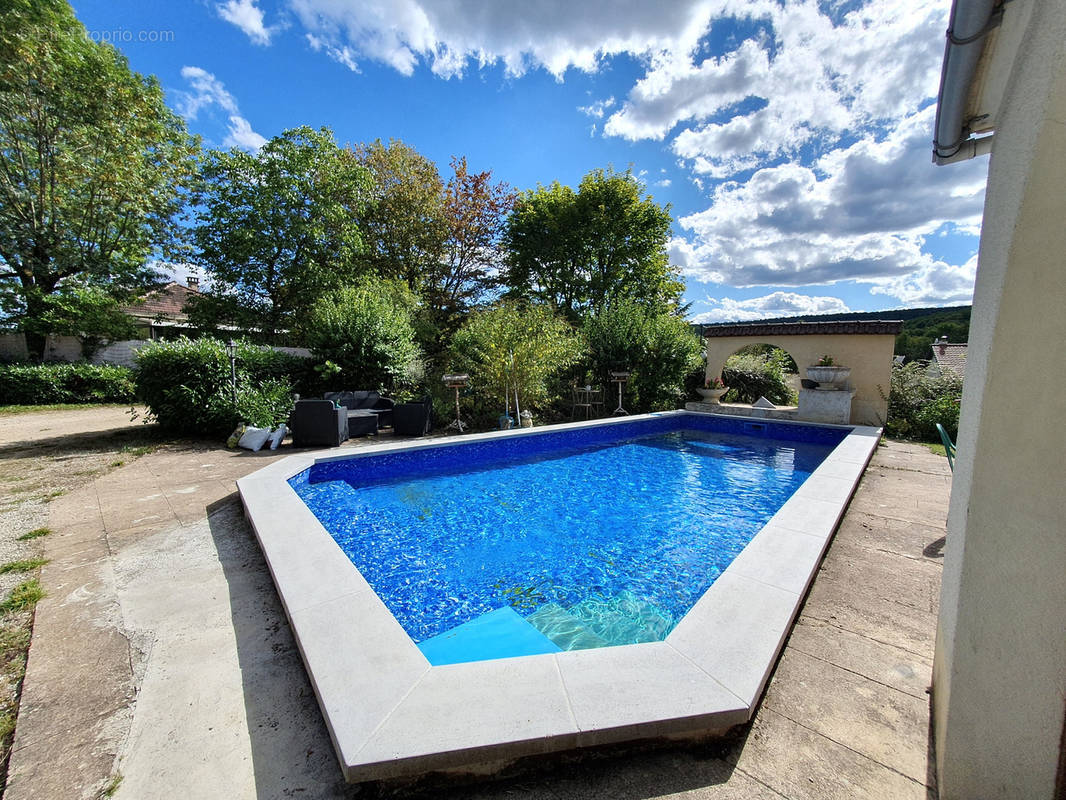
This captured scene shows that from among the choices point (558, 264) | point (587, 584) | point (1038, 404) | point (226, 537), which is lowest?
point (587, 584)

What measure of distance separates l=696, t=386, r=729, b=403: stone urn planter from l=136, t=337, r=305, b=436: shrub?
1029cm

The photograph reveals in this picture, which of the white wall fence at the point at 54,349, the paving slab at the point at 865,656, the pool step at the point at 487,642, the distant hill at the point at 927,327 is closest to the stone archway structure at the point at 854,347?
the paving slab at the point at 865,656

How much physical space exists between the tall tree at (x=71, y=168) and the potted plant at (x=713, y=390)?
1938 cm

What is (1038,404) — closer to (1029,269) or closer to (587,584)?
(1029,269)

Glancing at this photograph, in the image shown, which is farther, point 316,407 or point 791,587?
point 316,407

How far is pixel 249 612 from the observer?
→ 2445 mm

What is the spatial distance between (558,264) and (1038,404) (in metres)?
18.8

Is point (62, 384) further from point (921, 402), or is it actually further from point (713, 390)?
point (921, 402)

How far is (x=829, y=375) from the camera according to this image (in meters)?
8.93

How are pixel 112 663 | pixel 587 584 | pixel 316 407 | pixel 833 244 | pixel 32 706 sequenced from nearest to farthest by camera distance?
1. pixel 32 706
2. pixel 112 663
3. pixel 587 584
4. pixel 316 407
5. pixel 833 244

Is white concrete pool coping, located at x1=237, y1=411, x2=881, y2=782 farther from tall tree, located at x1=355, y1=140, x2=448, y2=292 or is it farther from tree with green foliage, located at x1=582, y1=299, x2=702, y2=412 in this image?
tall tree, located at x1=355, y1=140, x2=448, y2=292

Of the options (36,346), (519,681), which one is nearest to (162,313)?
(36,346)

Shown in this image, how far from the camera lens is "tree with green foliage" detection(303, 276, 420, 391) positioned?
9.62 m

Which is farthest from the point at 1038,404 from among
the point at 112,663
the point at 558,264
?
the point at 558,264
